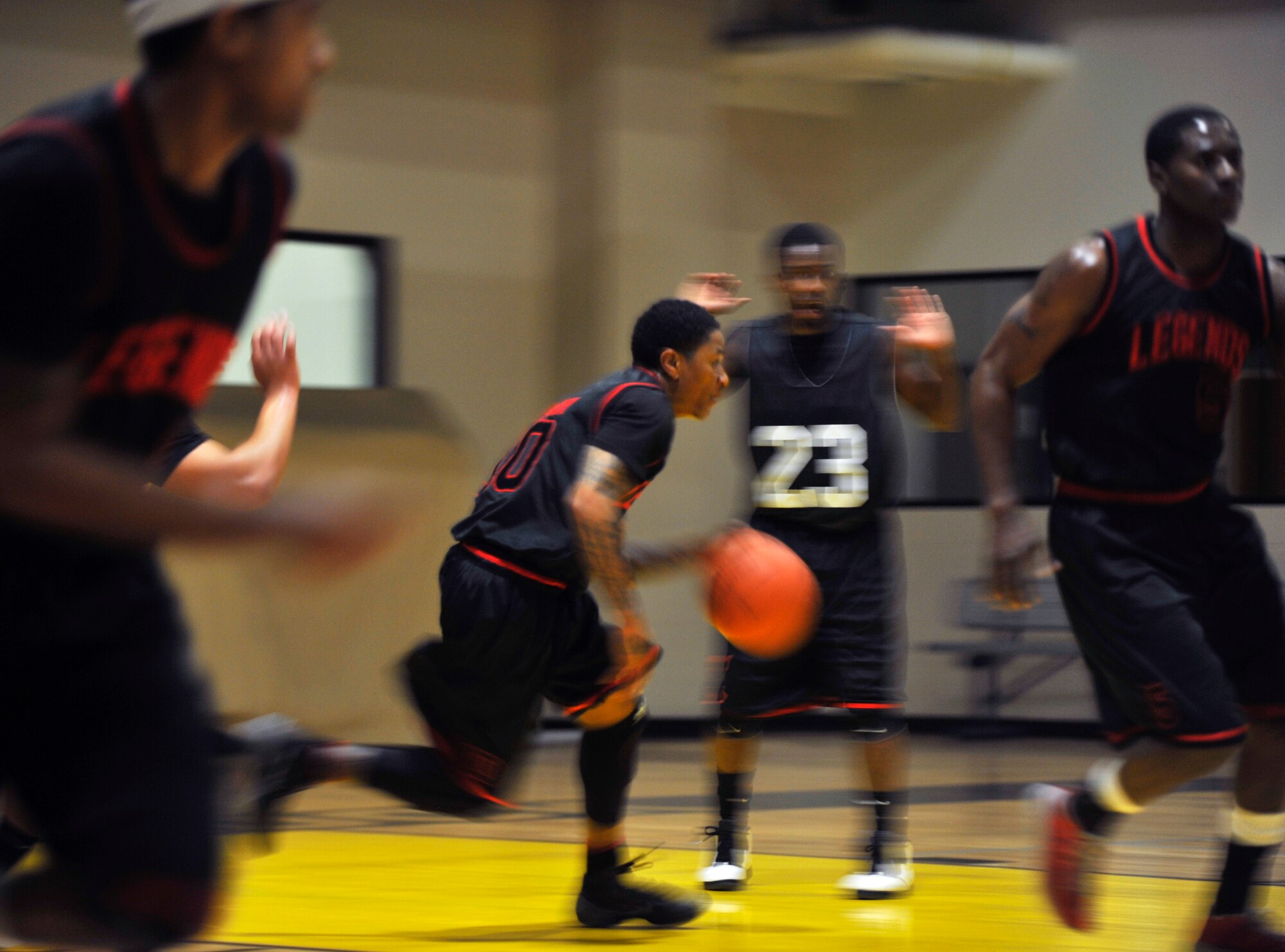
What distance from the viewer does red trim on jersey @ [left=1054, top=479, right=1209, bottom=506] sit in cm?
374

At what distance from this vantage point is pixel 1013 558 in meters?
3.78

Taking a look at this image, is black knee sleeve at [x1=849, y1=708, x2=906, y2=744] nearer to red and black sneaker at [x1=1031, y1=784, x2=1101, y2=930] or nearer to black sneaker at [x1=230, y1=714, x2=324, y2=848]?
red and black sneaker at [x1=1031, y1=784, x2=1101, y2=930]

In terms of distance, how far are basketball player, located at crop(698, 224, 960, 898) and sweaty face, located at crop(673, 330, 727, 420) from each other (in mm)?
643

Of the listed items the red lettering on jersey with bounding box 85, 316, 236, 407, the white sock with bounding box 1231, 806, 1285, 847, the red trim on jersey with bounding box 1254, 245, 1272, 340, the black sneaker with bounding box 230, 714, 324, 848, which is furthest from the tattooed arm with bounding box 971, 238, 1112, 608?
the red lettering on jersey with bounding box 85, 316, 236, 407

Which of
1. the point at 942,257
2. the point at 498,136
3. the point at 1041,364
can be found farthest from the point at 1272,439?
the point at 1041,364

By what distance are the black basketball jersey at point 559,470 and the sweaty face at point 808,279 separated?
2.91ft

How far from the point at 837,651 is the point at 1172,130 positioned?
1.91 metres

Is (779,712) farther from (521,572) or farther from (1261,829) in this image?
(1261,829)

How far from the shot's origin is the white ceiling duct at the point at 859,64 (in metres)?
9.60

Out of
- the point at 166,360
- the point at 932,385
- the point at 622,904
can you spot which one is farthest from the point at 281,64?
the point at 932,385

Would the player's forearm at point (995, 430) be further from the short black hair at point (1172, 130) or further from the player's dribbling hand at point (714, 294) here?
the player's dribbling hand at point (714, 294)

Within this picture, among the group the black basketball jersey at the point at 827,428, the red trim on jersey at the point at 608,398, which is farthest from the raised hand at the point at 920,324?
the red trim on jersey at the point at 608,398

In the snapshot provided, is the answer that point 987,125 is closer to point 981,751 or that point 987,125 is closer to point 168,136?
point 981,751

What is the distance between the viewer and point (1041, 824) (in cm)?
390
